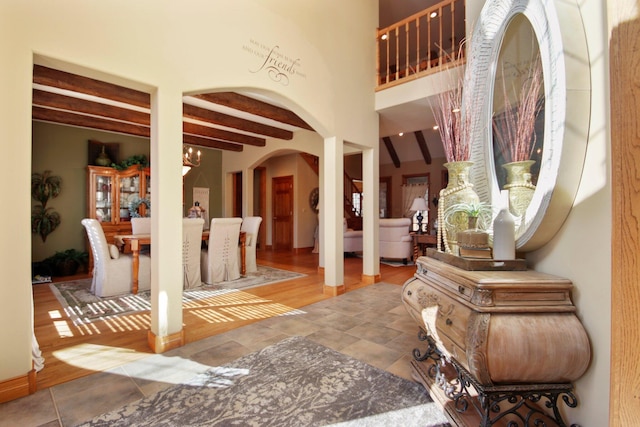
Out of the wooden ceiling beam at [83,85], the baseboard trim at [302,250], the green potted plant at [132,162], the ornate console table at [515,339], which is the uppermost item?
the wooden ceiling beam at [83,85]

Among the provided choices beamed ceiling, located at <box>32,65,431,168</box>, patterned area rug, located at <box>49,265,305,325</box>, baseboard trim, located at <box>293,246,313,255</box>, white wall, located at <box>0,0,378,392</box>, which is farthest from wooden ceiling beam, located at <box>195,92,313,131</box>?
baseboard trim, located at <box>293,246,313,255</box>

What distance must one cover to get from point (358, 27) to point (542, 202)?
13.3 ft

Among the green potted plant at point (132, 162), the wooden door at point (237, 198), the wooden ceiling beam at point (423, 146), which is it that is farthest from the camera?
the wooden ceiling beam at point (423, 146)

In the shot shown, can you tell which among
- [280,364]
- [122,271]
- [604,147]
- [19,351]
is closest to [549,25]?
[604,147]

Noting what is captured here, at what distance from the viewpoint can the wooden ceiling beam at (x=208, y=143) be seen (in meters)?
6.48

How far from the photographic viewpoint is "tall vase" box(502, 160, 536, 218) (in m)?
1.60

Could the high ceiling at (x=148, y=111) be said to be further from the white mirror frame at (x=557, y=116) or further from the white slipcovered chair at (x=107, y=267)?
the white mirror frame at (x=557, y=116)

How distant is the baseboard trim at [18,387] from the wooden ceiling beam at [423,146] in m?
9.76

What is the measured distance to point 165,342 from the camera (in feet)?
7.56

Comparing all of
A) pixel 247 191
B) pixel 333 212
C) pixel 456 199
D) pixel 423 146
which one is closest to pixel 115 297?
pixel 333 212

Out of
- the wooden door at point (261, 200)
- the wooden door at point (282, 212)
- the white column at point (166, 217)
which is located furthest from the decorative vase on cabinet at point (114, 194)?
the white column at point (166, 217)

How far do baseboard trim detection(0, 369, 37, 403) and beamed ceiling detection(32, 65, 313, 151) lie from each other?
2.92 metres

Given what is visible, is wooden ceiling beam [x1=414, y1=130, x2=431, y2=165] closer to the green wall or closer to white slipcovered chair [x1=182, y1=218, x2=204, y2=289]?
white slipcovered chair [x1=182, y1=218, x2=204, y2=289]

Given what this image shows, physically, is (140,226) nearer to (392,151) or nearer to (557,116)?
(557,116)
